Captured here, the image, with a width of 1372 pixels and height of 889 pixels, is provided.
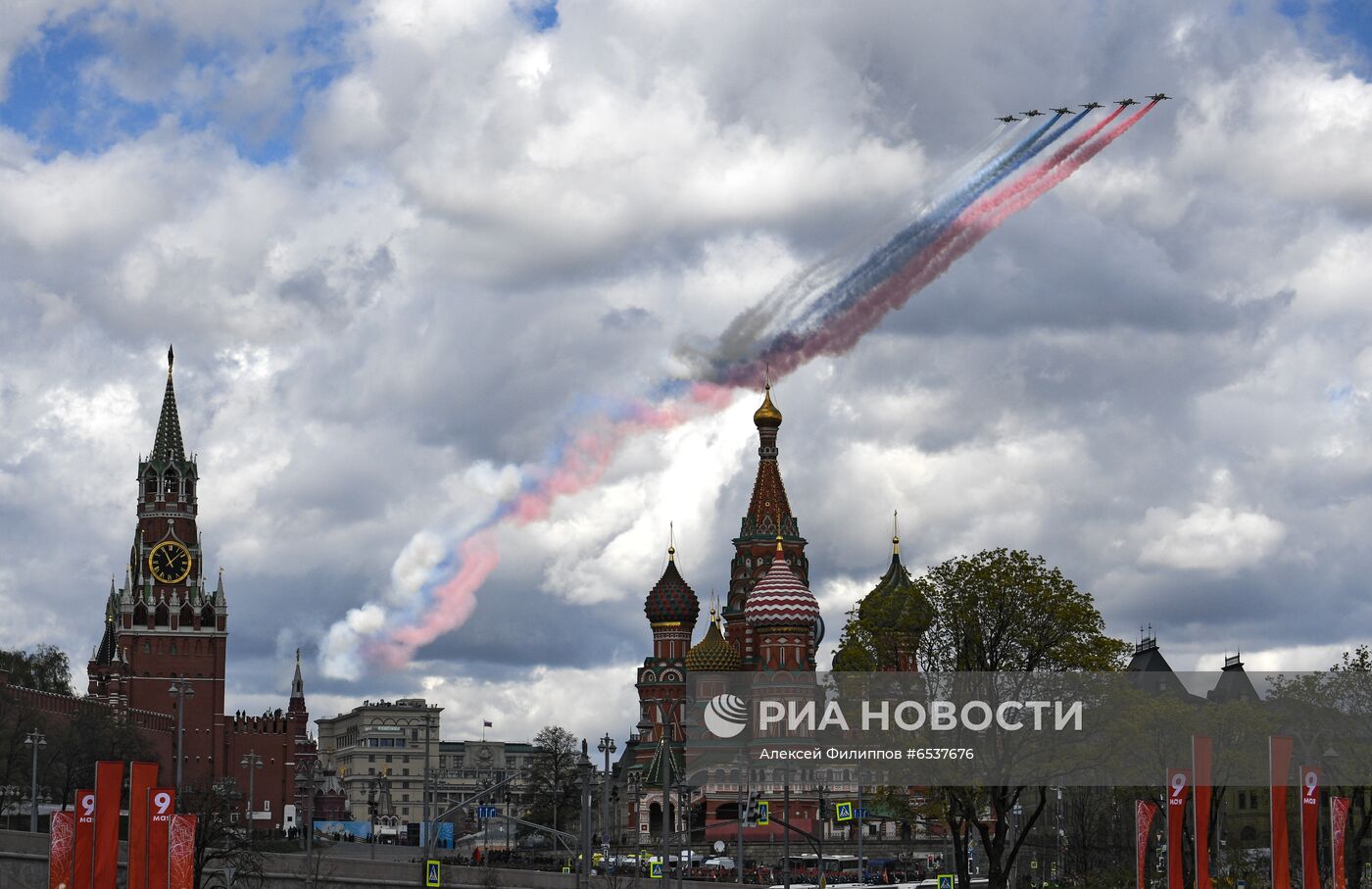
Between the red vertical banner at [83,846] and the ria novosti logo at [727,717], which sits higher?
the ria novosti logo at [727,717]

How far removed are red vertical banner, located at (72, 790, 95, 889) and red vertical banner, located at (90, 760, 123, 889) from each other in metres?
0.21

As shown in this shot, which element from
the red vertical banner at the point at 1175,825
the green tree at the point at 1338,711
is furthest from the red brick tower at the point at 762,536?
the red vertical banner at the point at 1175,825

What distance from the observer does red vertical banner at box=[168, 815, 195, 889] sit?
6550 centimetres

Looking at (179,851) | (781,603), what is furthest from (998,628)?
(781,603)

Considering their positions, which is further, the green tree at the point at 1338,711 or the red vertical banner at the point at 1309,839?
the green tree at the point at 1338,711

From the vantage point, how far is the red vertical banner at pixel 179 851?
215 feet

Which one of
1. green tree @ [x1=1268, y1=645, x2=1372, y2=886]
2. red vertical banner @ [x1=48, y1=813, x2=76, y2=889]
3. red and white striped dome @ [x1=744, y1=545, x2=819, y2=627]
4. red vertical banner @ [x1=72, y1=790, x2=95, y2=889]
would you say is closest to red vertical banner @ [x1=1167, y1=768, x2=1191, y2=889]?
A: green tree @ [x1=1268, y1=645, x2=1372, y2=886]

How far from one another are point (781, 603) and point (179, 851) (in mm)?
113907

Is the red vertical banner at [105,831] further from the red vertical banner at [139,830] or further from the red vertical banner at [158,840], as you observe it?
the red vertical banner at [158,840]

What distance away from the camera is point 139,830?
65438 millimetres

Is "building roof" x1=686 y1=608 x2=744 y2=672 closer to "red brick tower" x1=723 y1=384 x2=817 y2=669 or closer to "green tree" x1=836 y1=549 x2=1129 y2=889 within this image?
"red brick tower" x1=723 y1=384 x2=817 y2=669

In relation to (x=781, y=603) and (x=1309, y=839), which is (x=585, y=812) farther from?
(x=781, y=603)

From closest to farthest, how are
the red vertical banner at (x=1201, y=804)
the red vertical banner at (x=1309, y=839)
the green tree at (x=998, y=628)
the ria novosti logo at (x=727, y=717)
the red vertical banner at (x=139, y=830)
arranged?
1. the red vertical banner at (x=139, y=830)
2. the red vertical banner at (x=1309, y=839)
3. the red vertical banner at (x=1201, y=804)
4. the green tree at (x=998, y=628)
5. the ria novosti logo at (x=727, y=717)

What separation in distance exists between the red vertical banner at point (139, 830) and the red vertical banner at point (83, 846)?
4.16 feet
